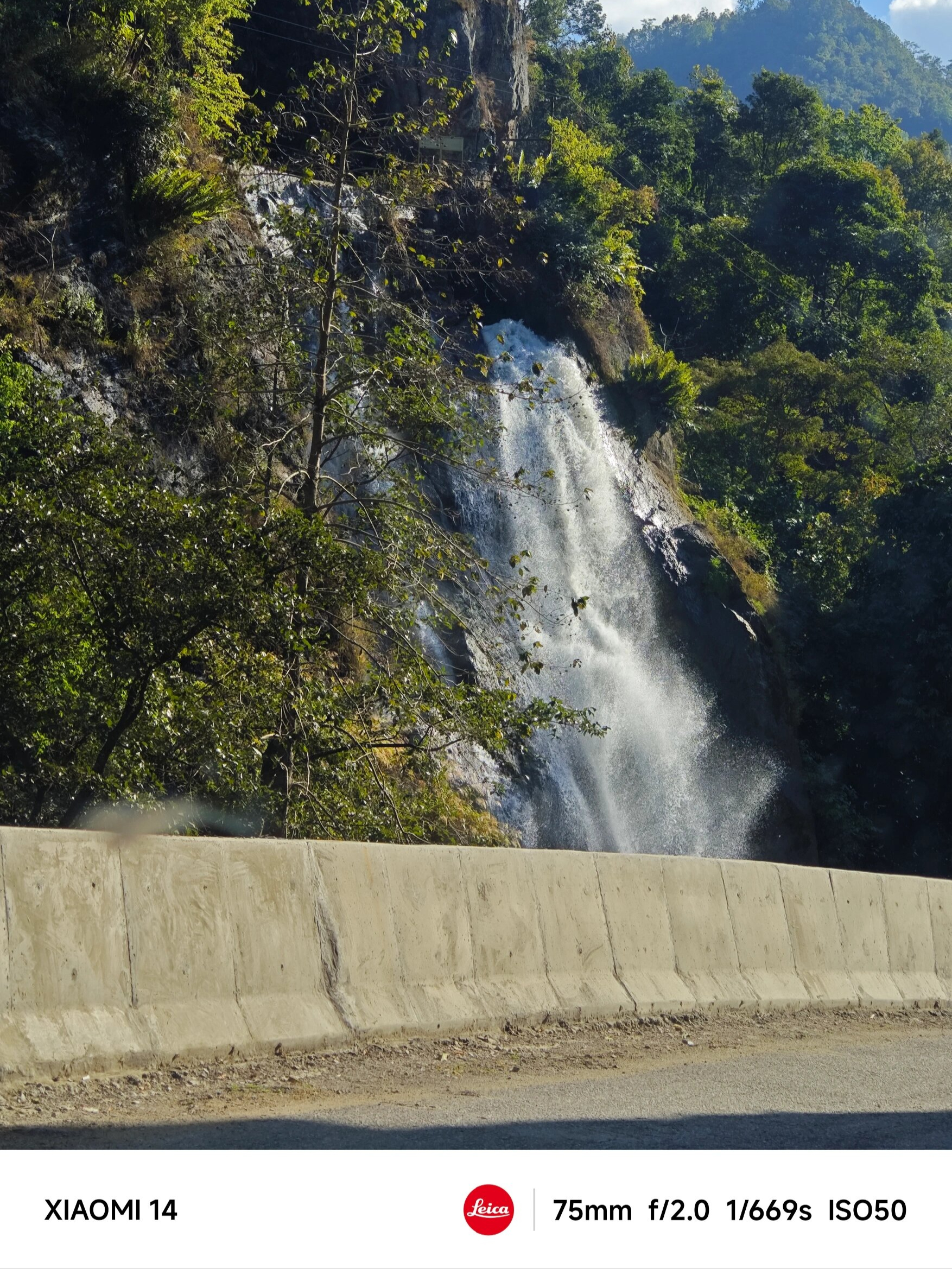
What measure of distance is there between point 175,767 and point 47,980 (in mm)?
5668

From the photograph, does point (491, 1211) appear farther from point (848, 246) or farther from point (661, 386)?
point (848, 246)

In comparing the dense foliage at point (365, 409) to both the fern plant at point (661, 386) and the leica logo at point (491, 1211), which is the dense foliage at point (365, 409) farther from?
the leica logo at point (491, 1211)

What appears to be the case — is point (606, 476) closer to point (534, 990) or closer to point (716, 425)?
point (716, 425)

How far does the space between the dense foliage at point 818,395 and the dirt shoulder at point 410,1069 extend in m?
25.5

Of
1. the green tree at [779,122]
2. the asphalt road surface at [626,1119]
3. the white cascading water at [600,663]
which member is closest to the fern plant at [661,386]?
the white cascading water at [600,663]

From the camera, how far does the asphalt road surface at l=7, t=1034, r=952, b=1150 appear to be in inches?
216

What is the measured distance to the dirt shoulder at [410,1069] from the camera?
19.7 feet

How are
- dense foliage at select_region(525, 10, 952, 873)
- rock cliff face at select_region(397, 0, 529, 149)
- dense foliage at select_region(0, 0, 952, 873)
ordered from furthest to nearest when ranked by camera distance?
rock cliff face at select_region(397, 0, 529, 149), dense foliage at select_region(525, 10, 952, 873), dense foliage at select_region(0, 0, 952, 873)

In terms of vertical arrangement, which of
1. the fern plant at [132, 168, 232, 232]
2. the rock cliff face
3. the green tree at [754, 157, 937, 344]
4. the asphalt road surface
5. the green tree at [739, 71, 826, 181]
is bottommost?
the fern plant at [132, 168, 232, 232]

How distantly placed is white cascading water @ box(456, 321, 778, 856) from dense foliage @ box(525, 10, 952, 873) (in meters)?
3.10

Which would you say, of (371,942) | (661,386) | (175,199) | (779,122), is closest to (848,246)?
(779,122)

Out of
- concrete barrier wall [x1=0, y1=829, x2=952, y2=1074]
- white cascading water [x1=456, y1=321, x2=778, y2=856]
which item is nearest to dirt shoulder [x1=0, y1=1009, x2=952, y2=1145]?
concrete barrier wall [x1=0, y1=829, x2=952, y2=1074]

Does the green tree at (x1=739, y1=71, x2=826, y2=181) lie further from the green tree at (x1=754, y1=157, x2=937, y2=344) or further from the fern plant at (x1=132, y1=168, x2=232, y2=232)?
the fern plant at (x1=132, y1=168, x2=232, y2=232)

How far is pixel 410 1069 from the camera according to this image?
24.3 feet
